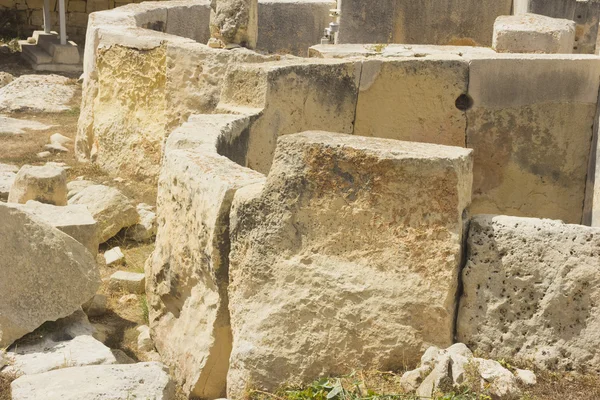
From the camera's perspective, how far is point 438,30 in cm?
1088

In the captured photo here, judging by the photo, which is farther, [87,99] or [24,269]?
[87,99]

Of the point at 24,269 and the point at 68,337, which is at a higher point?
the point at 24,269

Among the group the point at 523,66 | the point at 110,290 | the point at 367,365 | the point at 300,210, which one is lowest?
the point at 110,290

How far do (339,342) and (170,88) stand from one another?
464 cm

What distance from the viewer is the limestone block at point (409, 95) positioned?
270 inches

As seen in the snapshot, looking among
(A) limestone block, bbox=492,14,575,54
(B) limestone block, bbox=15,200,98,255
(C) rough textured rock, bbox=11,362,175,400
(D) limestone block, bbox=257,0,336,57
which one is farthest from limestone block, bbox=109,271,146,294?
(D) limestone block, bbox=257,0,336,57

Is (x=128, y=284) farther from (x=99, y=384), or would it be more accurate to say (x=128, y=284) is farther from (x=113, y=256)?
(x=99, y=384)

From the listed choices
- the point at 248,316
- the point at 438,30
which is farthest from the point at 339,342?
the point at 438,30

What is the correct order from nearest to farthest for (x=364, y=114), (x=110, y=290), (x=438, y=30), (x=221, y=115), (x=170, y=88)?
1. (x=221, y=115)
2. (x=110, y=290)
3. (x=364, y=114)
4. (x=170, y=88)
5. (x=438, y=30)

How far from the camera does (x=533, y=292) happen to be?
4.18 meters

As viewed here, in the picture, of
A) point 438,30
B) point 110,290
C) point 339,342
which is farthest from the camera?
point 438,30

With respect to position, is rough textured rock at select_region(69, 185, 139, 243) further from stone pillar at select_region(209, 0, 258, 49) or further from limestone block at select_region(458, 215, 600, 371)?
limestone block at select_region(458, 215, 600, 371)

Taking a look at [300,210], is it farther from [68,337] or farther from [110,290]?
[110,290]

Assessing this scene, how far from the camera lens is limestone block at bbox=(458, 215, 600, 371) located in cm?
411
